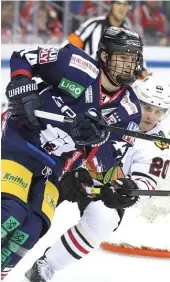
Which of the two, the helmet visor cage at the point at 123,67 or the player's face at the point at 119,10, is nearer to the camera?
the helmet visor cage at the point at 123,67

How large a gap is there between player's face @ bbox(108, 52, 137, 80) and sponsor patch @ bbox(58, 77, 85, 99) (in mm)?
126

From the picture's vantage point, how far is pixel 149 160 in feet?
10.4

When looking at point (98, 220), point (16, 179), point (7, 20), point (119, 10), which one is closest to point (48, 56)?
point (16, 179)

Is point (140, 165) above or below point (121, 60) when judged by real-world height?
below

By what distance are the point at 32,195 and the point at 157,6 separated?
4446 mm

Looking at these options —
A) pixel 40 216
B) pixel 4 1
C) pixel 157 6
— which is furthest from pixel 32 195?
pixel 157 6

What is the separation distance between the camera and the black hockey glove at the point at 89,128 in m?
2.43

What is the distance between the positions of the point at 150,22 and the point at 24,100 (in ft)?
14.8

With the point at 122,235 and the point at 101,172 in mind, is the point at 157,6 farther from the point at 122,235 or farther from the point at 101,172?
the point at 101,172

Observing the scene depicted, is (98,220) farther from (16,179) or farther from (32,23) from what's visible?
(32,23)

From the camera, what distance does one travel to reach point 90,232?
2.93 meters

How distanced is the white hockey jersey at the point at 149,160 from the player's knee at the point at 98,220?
0.63ft

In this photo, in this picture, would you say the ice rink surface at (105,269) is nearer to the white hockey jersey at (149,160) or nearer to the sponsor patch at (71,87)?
the white hockey jersey at (149,160)

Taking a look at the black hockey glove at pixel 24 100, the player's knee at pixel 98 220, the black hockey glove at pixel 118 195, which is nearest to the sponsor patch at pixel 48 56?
the black hockey glove at pixel 24 100
